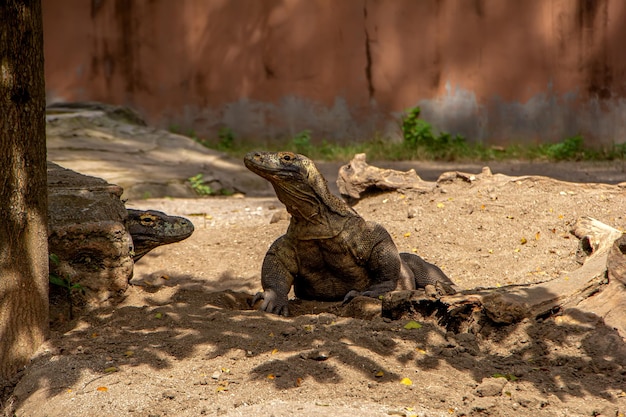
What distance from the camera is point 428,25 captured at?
13.0 meters

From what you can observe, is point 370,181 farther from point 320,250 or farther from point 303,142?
point 303,142

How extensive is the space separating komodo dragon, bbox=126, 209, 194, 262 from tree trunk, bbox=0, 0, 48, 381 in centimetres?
130

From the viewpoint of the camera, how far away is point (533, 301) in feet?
14.1

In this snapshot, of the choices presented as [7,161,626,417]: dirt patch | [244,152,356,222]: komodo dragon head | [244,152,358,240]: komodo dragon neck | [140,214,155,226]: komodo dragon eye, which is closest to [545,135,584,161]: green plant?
[244,152,358,240]: komodo dragon neck

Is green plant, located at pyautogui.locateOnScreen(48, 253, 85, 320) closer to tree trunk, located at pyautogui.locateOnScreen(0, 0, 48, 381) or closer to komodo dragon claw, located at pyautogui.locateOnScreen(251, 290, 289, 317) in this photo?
tree trunk, located at pyautogui.locateOnScreen(0, 0, 48, 381)

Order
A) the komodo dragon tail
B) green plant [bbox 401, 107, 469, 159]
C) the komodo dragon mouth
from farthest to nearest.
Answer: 1. green plant [bbox 401, 107, 469, 159]
2. the komodo dragon tail
3. the komodo dragon mouth

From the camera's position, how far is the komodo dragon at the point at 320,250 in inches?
208

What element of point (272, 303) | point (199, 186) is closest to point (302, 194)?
point (272, 303)

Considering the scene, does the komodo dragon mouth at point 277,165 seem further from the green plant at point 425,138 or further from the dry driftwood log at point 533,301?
the green plant at point 425,138

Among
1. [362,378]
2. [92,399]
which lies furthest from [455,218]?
[92,399]

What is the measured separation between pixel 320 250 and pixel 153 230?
43.6 inches

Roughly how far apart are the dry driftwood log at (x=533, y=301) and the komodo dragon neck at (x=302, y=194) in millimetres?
971

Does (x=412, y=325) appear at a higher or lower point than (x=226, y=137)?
lower

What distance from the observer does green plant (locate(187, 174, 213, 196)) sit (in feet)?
35.8
